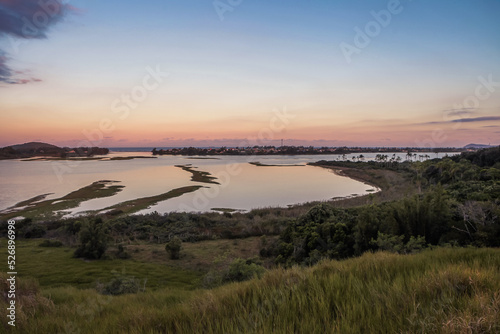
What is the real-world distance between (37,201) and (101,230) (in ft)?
88.0

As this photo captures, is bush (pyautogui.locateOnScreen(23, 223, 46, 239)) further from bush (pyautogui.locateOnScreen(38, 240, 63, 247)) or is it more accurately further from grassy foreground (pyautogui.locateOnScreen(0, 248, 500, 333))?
grassy foreground (pyautogui.locateOnScreen(0, 248, 500, 333))

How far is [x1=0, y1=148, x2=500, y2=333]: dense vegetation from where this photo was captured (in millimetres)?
1918

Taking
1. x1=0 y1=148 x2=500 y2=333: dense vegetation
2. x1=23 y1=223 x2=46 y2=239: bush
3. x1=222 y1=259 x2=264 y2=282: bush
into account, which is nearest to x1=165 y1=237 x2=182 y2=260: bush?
x1=0 y1=148 x2=500 y2=333: dense vegetation

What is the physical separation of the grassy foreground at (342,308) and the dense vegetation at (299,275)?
0.01 metres

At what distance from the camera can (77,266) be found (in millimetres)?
15891

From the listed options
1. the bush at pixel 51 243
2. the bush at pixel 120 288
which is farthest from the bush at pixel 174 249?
the bush at pixel 51 243

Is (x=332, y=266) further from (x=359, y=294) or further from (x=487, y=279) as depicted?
(x=487, y=279)

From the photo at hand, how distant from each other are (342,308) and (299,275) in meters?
0.90

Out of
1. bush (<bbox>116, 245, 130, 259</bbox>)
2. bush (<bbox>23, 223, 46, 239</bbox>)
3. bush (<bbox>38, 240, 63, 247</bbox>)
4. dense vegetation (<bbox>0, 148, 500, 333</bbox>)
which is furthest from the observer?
bush (<bbox>23, 223, 46, 239</bbox>)

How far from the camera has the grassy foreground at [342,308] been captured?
171 centimetres

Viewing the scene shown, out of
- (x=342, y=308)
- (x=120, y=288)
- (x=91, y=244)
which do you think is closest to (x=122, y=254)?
(x=91, y=244)

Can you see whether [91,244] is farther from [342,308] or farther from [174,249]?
[342,308]

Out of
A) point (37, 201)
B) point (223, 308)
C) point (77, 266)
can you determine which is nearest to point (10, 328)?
point (223, 308)

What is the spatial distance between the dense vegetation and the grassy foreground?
0.04 feet
